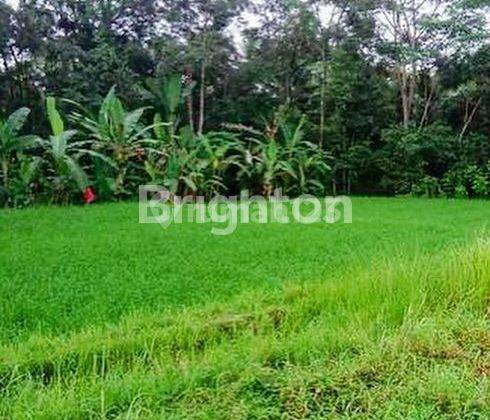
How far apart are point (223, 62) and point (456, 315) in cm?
964

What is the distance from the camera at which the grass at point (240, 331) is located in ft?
6.66

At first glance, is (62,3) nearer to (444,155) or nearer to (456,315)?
(444,155)

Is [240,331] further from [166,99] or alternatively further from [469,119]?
[469,119]

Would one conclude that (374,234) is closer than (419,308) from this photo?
No

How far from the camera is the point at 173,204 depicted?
8.23 meters

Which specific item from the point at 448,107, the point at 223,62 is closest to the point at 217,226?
the point at 223,62

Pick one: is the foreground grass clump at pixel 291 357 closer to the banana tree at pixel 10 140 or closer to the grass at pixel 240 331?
the grass at pixel 240 331

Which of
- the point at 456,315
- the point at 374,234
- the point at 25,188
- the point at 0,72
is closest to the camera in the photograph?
the point at 456,315

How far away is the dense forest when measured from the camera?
1014cm

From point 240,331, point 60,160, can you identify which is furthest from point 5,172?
point 240,331

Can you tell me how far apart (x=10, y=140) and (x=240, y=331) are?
20.1 feet

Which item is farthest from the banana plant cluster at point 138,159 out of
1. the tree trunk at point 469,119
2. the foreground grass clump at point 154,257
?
the tree trunk at point 469,119
